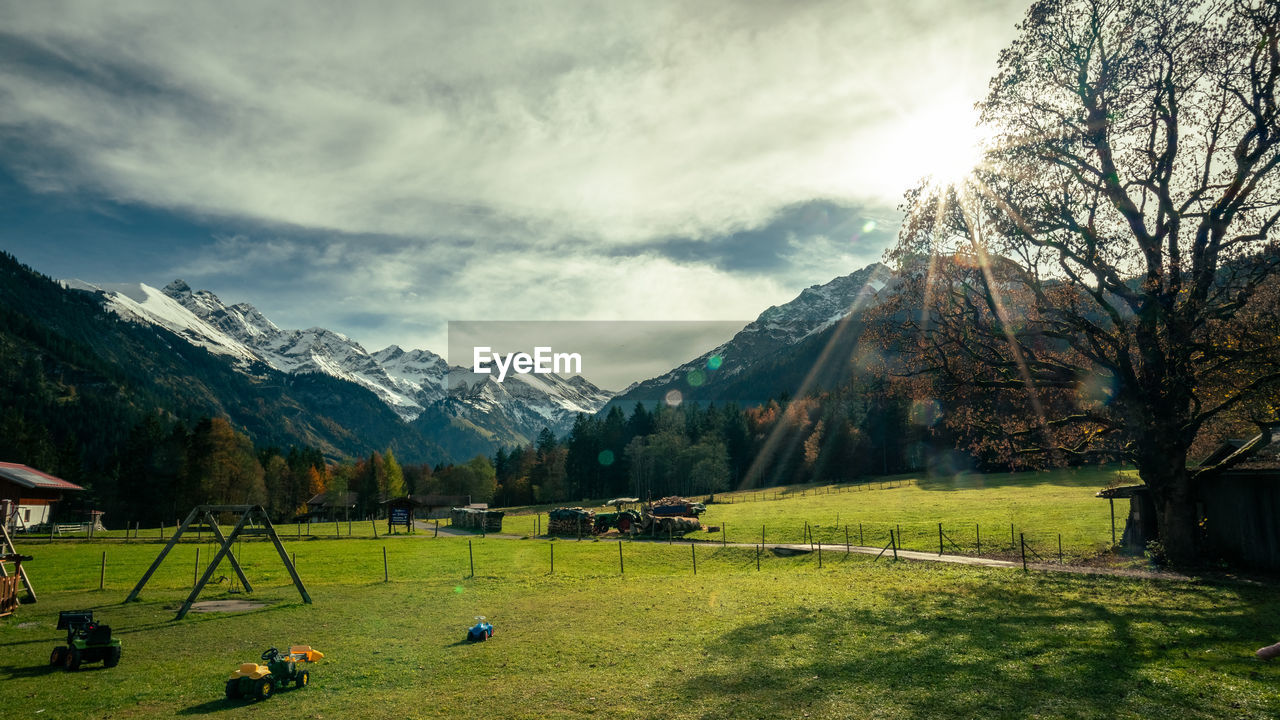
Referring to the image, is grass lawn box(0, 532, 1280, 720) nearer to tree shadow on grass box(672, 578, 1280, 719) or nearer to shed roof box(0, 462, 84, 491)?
tree shadow on grass box(672, 578, 1280, 719)

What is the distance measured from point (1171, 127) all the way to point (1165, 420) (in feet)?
41.7

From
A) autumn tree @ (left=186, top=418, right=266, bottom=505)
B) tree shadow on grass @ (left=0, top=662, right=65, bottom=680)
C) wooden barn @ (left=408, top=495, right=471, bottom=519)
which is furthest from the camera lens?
wooden barn @ (left=408, top=495, right=471, bottom=519)

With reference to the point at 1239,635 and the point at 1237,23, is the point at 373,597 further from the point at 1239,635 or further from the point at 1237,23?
the point at 1237,23

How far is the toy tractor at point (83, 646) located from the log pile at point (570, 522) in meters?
52.8

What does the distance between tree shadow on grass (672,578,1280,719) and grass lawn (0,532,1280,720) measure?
0.22ft

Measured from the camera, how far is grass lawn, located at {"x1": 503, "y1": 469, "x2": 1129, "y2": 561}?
41719 millimetres

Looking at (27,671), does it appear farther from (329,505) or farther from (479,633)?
(329,505)

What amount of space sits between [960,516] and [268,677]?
178 ft

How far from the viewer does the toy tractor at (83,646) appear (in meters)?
16.1

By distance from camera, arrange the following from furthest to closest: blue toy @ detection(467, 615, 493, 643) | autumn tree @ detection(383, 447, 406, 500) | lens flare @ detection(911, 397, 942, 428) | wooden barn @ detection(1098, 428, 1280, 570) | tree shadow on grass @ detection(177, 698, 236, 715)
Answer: autumn tree @ detection(383, 447, 406, 500), lens flare @ detection(911, 397, 942, 428), wooden barn @ detection(1098, 428, 1280, 570), blue toy @ detection(467, 615, 493, 643), tree shadow on grass @ detection(177, 698, 236, 715)

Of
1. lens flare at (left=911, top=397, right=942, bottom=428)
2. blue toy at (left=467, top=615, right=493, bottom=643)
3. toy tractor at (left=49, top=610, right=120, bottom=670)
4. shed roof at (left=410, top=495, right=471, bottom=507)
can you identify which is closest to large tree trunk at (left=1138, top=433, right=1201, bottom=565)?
blue toy at (left=467, top=615, right=493, bottom=643)

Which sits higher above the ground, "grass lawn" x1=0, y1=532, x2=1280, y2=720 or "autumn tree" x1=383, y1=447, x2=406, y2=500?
"grass lawn" x1=0, y1=532, x2=1280, y2=720

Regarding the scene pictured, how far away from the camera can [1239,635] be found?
55.2ft

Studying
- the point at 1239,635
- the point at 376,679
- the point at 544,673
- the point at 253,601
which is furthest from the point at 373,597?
the point at 1239,635
